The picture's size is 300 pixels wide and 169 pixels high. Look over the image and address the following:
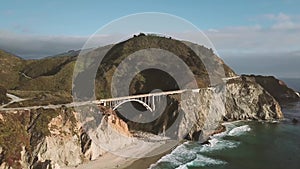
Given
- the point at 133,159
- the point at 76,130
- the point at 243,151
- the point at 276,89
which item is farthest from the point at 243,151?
the point at 276,89

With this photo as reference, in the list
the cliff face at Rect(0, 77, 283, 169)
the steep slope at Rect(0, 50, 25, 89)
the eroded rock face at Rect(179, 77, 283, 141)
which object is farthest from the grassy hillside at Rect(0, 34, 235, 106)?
the cliff face at Rect(0, 77, 283, 169)

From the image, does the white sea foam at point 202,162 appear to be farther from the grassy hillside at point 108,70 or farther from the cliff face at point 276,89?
the cliff face at point 276,89

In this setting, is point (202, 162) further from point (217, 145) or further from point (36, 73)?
point (36, 73)

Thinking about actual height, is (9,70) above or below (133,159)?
above

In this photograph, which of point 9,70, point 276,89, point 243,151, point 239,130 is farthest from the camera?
point 276,89

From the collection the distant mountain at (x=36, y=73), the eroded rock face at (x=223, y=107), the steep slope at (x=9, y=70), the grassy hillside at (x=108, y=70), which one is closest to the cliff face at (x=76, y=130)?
the eroded rock face at (x=223, y=107)

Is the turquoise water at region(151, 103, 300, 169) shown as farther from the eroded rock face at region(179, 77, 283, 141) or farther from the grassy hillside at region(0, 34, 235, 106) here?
the grassy hillside at region(0, 34, 235, 106)

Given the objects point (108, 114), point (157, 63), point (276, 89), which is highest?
point (157, 63)

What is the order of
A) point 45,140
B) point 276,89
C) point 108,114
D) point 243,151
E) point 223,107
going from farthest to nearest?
point 276,89, point 223,107, point 108,114, point 243,151, point 45,140

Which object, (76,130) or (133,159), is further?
(133,159)
